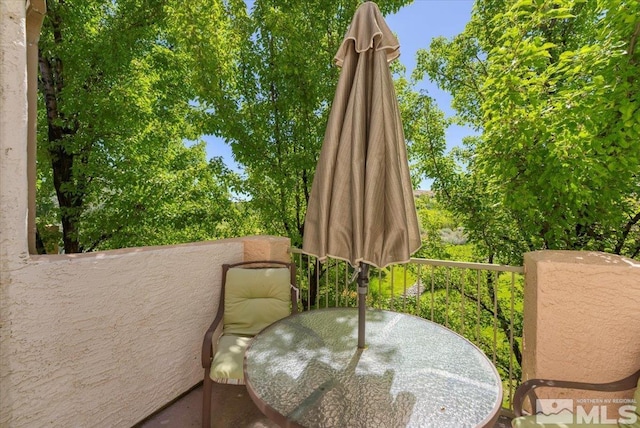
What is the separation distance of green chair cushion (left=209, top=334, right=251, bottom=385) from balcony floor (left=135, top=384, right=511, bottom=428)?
1.66 ft

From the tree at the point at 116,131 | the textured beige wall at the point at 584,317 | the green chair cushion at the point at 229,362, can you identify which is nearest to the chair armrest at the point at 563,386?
the textured beige wall at the point at 584,317

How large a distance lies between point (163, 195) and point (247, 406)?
17.4 ft

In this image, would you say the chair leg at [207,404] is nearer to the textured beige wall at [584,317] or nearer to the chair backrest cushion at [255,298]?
the chair backrest cushion at [255,298]

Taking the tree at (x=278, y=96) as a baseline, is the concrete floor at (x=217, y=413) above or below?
below

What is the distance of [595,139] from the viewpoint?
267 centimetres

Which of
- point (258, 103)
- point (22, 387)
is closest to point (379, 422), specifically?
point (22, 387)

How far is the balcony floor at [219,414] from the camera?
7.45ft

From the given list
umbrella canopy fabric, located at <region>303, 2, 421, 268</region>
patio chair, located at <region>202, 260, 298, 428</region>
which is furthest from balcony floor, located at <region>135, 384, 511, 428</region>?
umbrella canopy fabric, located at <region>303, 2, 421, 268</region>

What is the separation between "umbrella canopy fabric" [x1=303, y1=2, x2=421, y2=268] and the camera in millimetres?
1547

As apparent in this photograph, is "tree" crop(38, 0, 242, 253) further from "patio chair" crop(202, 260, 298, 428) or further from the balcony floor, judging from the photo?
the balcony floor

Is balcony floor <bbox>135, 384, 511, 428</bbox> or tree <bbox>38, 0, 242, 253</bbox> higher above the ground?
tree <bbox>38, 0, 242, 253</bbox>

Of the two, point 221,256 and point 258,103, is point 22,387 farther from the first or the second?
point 258,103

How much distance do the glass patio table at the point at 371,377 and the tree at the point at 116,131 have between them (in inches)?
174

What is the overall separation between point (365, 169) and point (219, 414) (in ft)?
7.37
